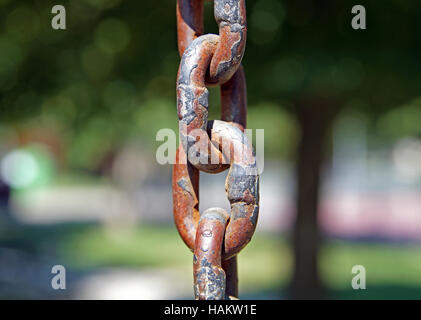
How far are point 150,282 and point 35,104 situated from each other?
11.0 feet

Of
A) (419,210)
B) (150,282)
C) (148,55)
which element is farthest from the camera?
(419,210)

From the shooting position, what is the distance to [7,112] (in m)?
5.62

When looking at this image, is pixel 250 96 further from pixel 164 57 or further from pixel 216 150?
pixel 216 150

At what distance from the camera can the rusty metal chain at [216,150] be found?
3.70 feet

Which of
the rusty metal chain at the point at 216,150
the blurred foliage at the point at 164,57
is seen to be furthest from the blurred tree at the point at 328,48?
the rusty metal chain at the point at 216,150

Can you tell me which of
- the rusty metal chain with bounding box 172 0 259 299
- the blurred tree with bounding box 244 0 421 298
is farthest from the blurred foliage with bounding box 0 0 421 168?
the rusty metal chain with bounding box 172 0 259 299

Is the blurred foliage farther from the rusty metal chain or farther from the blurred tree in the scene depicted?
the rusty metal chain

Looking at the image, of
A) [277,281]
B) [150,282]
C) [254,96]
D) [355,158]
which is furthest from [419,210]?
[254,96]

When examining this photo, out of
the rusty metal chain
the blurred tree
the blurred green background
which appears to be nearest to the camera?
the rusty metal chain

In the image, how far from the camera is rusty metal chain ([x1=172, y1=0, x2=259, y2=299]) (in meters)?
1.13

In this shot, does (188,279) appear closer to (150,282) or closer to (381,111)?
(150,282)

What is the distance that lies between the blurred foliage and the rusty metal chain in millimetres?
3410

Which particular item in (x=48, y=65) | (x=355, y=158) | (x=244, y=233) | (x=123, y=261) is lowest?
(x=244, y=233)

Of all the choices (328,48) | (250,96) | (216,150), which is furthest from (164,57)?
(216,150)
